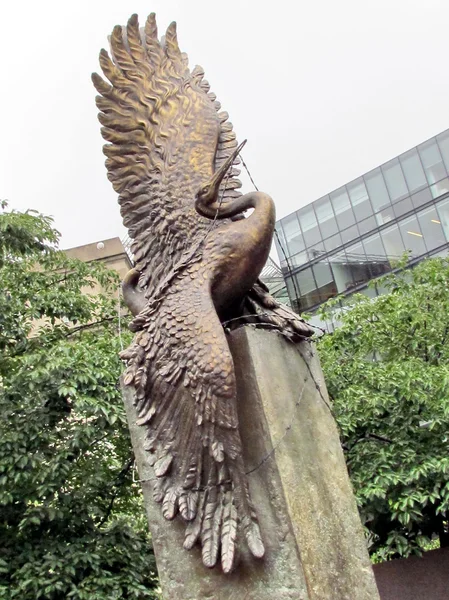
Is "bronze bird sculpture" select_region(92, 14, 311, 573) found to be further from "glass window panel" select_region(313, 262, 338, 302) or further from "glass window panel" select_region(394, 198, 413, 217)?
"glass window panel" select_region(394, 198, 413, 217)

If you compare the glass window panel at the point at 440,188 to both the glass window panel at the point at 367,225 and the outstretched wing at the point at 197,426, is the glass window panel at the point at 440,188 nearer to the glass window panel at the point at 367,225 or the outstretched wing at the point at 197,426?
the glass window panel at the point at 367,225

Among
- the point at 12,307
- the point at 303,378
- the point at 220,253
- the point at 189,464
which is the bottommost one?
the point at 189,464

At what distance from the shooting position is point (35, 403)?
6.51 metres

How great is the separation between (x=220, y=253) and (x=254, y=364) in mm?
538

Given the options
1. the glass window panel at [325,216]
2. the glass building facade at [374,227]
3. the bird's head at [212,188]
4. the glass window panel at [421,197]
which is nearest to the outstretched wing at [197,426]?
the bird's head at [212,188]

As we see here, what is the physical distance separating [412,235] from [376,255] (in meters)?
1.18

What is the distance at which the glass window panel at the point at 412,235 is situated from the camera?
819 inches

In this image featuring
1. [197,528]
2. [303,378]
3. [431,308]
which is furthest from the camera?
[431,308]

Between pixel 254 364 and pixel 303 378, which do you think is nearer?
pixel 254 364

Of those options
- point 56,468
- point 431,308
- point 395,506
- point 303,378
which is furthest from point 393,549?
point 303,378

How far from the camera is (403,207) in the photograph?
21.5 meters

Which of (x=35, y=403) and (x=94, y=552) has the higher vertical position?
(x=35, y=403)

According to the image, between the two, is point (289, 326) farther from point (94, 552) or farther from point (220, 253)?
point (94, 552)

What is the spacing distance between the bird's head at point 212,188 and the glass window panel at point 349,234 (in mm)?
19111
